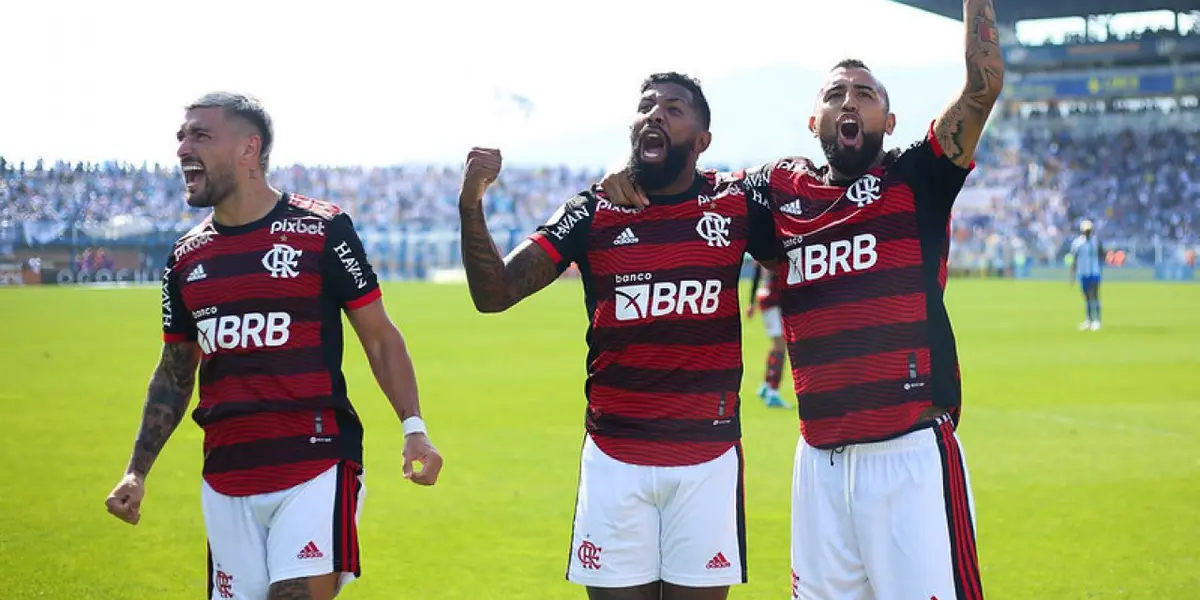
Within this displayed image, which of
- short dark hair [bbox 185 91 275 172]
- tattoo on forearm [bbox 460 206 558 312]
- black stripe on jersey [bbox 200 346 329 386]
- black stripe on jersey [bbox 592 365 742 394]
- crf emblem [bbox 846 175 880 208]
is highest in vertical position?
short dark hair [bbox 185 91 275 172]

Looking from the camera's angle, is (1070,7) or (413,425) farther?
(1070,7)

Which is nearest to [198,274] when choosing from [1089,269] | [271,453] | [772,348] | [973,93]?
[271,453]

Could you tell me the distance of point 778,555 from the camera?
8227 mm

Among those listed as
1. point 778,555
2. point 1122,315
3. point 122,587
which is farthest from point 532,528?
point 1122,315

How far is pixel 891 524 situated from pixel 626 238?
1.39 meters

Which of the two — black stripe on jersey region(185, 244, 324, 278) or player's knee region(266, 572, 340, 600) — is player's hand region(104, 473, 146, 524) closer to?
player's knee region(266, 572, 340, 600)

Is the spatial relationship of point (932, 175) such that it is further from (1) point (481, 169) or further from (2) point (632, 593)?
(2) point (632, 593)

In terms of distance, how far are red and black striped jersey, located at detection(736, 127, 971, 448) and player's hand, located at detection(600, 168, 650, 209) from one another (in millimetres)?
542

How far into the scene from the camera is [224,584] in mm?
4566

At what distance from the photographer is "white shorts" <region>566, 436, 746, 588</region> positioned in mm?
4754

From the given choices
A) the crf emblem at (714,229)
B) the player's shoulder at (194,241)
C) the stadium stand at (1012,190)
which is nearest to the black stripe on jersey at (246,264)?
the player's shoulder at (194,241)

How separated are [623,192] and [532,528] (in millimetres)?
4444

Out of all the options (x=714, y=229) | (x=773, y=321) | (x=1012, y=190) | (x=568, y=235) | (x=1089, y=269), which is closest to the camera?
(x=714, y=229)

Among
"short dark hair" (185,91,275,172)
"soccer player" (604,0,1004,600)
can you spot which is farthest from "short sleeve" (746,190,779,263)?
"short dark hair" (185,91,275,172)
